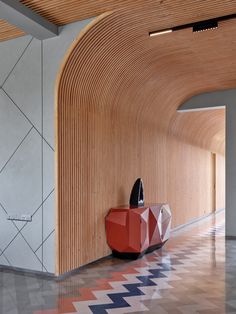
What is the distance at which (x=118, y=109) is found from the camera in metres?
7.06

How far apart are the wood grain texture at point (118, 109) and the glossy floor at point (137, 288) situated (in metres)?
0.53

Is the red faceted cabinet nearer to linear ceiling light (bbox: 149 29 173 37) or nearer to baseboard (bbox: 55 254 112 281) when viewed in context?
baseboard (bbox: 55 254 112 281)

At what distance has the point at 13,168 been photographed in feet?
18.7

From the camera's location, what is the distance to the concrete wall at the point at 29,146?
528 cm

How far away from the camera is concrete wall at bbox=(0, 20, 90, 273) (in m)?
5.28

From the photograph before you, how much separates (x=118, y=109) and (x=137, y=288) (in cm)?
370

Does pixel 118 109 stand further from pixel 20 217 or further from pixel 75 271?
pixel 75 271

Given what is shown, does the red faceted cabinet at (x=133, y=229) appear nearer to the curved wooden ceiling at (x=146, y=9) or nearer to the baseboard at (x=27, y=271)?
the baseboard at (x=27, y=271)

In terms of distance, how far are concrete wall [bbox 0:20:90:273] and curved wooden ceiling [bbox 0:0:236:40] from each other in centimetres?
31

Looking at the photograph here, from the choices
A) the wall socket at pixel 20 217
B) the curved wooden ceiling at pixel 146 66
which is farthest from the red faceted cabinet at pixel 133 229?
the curved wooden ceiling at pixel 146 66

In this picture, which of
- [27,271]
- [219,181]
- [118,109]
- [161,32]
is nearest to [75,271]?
[27,271]

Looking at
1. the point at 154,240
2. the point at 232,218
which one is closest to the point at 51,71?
the point at 154,240

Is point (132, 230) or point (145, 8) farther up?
point (145, 8)

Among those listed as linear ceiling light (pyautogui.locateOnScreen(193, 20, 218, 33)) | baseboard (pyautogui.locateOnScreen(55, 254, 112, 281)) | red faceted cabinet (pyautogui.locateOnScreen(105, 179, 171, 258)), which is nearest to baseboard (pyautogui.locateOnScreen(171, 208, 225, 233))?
red faceted cabinet (pyautogui.locateOnScreen(105, 179, 171, 258))
